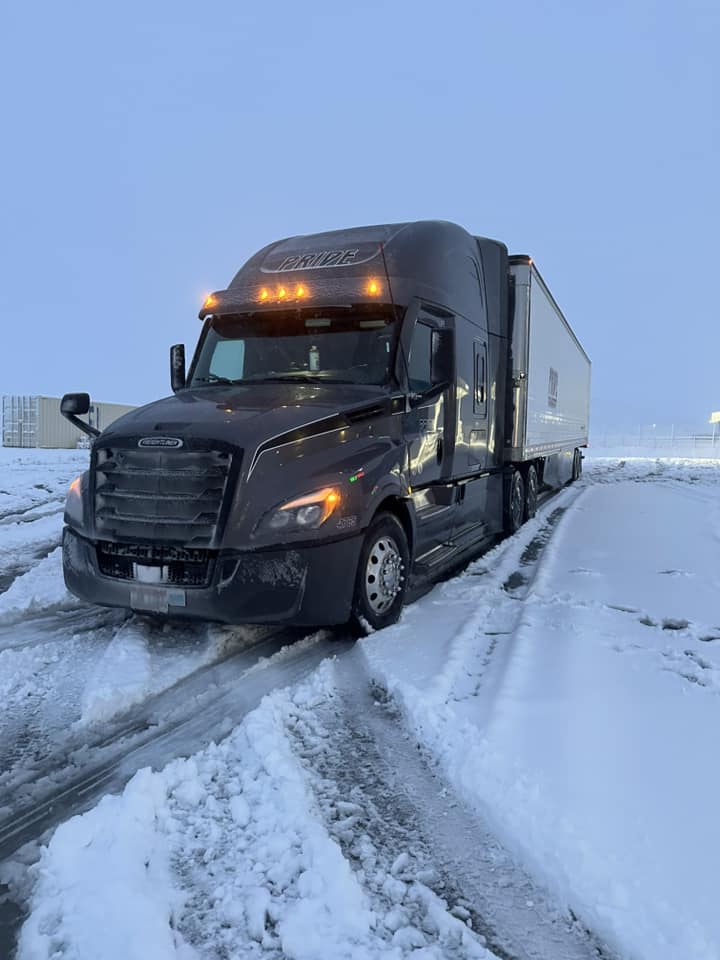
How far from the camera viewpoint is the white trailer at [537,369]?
859 centimetres

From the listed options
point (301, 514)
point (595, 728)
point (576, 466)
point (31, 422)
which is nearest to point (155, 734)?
point (301, 514)

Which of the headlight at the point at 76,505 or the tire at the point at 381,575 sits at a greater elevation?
the headlight at the point at 76,505

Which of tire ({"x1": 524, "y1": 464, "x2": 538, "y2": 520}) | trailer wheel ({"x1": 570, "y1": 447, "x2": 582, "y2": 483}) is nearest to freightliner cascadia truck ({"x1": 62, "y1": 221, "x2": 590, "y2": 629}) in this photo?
tire ({"x1": 524, "y1": 464, "x2": 538, "y2": 520})

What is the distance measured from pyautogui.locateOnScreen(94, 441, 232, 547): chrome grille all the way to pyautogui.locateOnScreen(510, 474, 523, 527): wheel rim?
5.82m

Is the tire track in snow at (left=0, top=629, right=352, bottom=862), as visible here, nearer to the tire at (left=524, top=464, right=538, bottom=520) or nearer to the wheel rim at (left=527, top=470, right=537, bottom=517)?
the tire at (left=524, top=464, right=538, bottom=520)

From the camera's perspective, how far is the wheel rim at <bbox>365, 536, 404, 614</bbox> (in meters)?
4.81

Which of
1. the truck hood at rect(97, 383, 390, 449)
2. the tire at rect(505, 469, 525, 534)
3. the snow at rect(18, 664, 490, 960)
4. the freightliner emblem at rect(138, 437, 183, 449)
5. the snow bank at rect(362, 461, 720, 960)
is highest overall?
the truck hood at rect(97, 383, 390, 449)

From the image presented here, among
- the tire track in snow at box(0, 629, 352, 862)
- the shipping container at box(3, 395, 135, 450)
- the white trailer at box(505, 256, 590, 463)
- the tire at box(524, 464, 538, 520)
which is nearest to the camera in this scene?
the tire track in snow at box(0, 629, 352, 862)

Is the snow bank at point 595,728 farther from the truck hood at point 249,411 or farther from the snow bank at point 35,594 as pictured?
the snow bank at point 35,594

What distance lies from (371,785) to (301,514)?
68.0 inches

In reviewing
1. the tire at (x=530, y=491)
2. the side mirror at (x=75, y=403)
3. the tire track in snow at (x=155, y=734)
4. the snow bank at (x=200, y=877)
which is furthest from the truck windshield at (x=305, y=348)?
the tire at (x=530, y=491)

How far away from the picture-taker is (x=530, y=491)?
10586 mm

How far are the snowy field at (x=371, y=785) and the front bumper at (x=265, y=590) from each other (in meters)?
0.36

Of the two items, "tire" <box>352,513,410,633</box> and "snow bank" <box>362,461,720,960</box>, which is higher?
"tire" <box>352,513,410,633</box>
